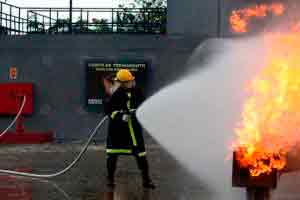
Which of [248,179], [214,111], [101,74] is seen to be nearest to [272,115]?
[248,179]

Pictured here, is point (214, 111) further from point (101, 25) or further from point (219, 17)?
point (101, 25)

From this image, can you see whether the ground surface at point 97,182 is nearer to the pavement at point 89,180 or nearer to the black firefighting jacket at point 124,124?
the pavement at point 89,180

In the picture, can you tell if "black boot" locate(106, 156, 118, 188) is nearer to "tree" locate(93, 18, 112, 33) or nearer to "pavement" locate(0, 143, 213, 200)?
"pavement" locate(0, 143, 213, 200)

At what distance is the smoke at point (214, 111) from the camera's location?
6.65m

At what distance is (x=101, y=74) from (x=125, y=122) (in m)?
7.43

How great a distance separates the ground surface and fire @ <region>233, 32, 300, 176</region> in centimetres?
195

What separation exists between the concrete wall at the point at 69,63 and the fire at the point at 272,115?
10.1 metres

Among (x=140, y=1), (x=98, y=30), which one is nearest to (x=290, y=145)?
(x=98, y=30)

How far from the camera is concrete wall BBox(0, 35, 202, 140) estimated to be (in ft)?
54.1

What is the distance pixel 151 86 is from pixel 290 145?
10.4 meters

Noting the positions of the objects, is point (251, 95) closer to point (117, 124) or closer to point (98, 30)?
point (117, 124)

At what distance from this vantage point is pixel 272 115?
613 centimetres

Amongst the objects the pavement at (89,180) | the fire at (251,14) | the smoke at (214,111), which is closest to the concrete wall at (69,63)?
the pavement at (89,180)

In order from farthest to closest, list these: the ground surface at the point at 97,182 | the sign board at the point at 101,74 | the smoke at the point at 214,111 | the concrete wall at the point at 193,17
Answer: the concrete wall at the point at 193,17 < the sign board at the point at 101,74 < the ground surface at the point at 97,182 < the smoke at the point at 214,111
